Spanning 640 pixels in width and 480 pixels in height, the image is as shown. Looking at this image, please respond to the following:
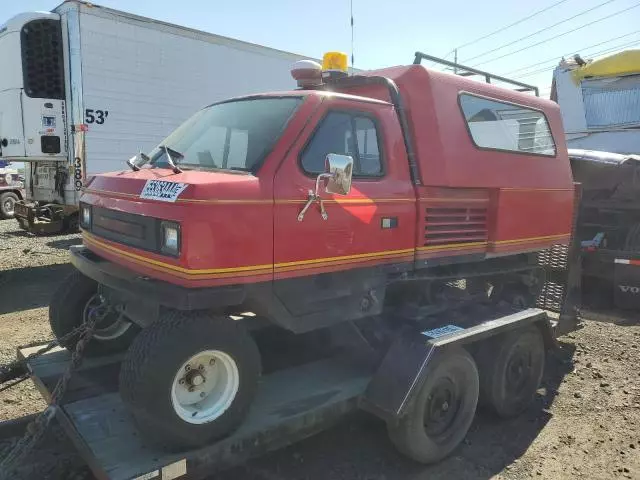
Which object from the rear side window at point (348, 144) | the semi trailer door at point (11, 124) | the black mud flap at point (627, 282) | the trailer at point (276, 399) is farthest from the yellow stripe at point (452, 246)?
→ the semi trailer door at point (11, 124)

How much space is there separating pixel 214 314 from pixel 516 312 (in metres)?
2.53

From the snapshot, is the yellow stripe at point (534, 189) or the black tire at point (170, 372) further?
the yellow stripe at point (534, 189)

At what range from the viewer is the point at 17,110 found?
340 inches

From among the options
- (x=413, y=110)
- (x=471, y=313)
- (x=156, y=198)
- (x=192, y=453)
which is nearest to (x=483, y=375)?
(x=471, y=313)

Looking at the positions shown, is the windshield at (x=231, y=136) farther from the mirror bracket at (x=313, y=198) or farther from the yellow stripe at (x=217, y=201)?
the mirror bracket at (x=313, y=198)

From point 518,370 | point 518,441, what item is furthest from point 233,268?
point 518,370

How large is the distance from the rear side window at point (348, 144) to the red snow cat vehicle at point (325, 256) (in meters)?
0.01

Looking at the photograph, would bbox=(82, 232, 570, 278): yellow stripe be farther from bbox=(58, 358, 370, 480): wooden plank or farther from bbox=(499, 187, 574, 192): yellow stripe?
bbox=(58, 358, 370, 480): wooden plank

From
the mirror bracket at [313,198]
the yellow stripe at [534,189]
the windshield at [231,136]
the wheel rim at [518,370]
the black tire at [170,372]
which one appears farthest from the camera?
the yellow stripe at [534,189]

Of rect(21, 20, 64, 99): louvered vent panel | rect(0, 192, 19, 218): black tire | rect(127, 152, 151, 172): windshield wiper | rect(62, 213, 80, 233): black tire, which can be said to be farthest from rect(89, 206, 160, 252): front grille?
rect(0, 192, 19, 218): black tire

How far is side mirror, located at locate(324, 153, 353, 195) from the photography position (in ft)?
9.69

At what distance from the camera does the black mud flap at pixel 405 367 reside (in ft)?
10.8

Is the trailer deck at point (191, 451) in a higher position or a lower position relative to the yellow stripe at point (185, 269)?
lower

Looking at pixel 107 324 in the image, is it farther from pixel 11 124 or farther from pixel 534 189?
pixel 11 124
